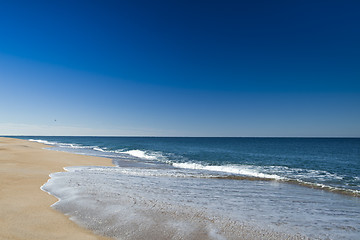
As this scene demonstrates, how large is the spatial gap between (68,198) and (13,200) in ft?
5.43

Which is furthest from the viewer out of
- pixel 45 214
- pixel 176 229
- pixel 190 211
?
pixel 190 211

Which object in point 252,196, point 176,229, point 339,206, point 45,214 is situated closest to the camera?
point 176,229

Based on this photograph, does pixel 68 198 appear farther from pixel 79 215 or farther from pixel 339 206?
pixel 339 206

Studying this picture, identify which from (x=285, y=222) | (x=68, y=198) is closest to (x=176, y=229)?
(x=285, y=222)

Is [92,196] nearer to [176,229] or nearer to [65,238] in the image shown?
[65,238]

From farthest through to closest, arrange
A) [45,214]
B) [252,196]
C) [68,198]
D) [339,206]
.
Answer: [252,196], [339,206], [68,198], [45,214]

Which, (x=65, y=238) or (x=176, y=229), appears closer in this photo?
(x=65, y=238)

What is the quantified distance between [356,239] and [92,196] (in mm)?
8380

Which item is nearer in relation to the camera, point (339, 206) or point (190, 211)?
point (190, 211)

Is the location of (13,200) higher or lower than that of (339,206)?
higher

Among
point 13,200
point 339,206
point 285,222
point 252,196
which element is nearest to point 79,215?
point 13,200

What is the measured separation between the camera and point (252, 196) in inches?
405

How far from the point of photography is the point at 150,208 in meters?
7.43

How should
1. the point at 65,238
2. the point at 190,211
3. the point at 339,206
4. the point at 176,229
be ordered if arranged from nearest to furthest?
1. the point at 65,238
2. the point at 176,229
3. the point at 190,211
4. the point at 339,206
